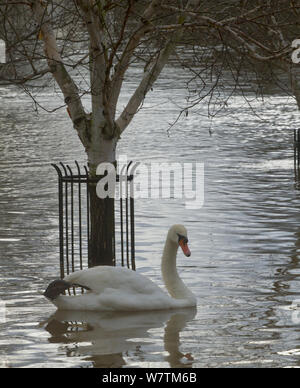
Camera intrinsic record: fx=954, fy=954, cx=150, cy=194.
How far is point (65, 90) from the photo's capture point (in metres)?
13.2

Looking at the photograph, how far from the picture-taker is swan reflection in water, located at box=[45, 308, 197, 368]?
32.4ft

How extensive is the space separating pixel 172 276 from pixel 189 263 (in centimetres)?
234

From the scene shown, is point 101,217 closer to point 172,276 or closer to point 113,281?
point 172,276

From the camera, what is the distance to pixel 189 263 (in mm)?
14570

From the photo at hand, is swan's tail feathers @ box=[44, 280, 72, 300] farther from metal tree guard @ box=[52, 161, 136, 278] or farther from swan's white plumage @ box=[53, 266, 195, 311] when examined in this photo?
metal tree guard @ box=[52, 161, 136, 278]

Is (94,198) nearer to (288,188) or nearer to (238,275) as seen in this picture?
(238,275)

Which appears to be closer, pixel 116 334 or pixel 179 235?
pixel 116 334

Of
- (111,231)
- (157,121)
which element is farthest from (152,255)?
(157,121)

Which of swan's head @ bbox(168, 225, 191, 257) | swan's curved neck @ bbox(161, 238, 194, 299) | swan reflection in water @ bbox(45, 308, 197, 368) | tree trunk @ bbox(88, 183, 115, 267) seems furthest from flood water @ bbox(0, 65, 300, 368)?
swan's head @ bbox(168, 225, 191, 257)

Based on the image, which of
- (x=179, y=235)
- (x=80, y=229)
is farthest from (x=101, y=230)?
(x=179, y=235)

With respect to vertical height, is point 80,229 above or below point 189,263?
above

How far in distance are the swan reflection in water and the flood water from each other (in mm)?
14

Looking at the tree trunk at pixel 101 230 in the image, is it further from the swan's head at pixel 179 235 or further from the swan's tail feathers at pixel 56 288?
the swan's tail feathers at pixel 56 288

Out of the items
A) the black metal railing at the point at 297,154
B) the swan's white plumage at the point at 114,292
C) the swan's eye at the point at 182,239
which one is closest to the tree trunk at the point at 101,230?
the swan's eye at the point at 182,239
